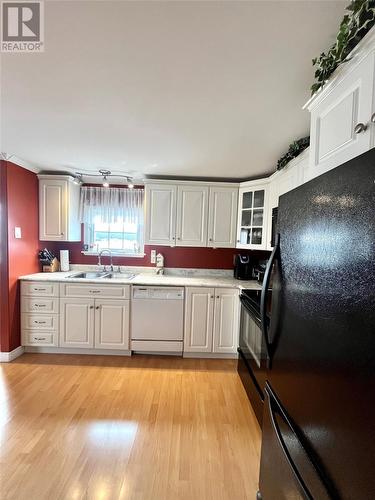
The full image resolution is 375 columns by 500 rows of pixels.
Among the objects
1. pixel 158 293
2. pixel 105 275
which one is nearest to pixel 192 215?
pixel 158 293

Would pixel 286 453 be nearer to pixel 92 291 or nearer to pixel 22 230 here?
pixel 92 291

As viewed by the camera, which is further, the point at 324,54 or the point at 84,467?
the point at 84,467

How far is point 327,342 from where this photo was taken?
689mm

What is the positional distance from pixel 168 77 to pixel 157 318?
2467 mm

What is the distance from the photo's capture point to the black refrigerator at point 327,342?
21.5 inches

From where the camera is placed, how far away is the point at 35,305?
3.01 metres

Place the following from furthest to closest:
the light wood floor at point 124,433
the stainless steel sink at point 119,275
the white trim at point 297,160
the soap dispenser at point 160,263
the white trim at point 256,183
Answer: the soap dispenser at point 160,263 < the stainless steel sink at point 119,275 < the white trim at point 256,183 < the white trim at point 297,160 < the light wood floor at point 124,433

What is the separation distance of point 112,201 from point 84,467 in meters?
3.01

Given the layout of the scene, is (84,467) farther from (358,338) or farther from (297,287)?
(358,338)

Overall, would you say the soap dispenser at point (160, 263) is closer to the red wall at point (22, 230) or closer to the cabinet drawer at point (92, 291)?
the cabinet drawer at point (92, 291)

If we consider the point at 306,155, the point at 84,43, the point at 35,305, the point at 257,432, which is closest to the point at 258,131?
the point at 306,155

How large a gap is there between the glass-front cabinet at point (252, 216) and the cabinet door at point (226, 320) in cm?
66

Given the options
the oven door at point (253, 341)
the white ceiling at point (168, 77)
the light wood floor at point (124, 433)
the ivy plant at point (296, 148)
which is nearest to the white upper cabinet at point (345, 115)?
the white ceiling at point (168, 77)

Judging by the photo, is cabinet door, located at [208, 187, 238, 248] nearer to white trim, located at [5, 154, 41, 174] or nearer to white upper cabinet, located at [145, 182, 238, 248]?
white upper cabinet, located at [145, 182, 238, 248]
